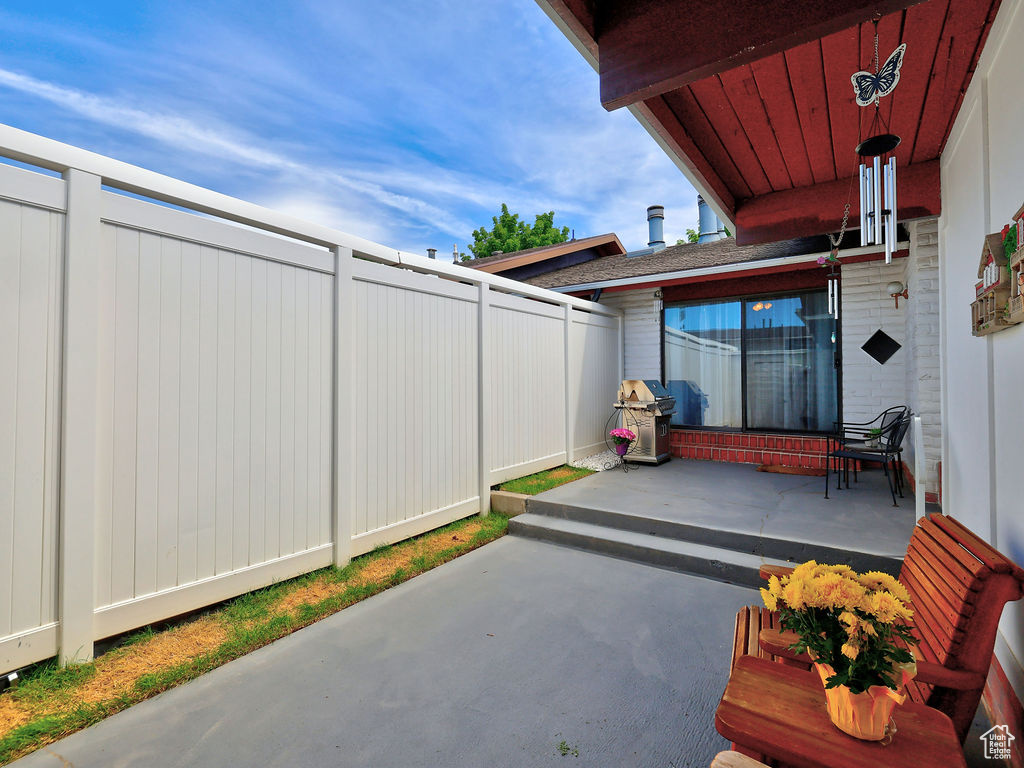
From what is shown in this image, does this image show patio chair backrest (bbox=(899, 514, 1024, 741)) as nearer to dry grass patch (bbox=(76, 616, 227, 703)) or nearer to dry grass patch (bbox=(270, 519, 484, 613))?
dry grass patch (bbox=(270, 519, 484, 613))

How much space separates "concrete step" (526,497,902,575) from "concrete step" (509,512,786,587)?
4 centimetres

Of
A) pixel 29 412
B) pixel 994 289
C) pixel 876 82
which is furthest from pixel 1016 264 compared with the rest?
pixel 29 412

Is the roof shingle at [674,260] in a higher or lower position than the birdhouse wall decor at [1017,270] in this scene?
higher

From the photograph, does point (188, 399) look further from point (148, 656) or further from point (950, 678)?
point (950, 678)

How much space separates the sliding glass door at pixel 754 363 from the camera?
6.23 meters

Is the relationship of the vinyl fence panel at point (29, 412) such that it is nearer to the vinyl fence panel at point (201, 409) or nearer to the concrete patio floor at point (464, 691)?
the vinyl fence panel at point (201, 409)

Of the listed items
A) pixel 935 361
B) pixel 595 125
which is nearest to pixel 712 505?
pixel 935 361

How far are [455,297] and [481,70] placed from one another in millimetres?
6527

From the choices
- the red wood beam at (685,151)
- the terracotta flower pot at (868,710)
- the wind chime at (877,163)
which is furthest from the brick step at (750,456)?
Answer: the terracotta flower pot at (868,710)

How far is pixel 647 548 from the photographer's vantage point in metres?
3.73

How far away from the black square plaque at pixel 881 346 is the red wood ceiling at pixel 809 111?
264cm

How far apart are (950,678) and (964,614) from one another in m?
0.19

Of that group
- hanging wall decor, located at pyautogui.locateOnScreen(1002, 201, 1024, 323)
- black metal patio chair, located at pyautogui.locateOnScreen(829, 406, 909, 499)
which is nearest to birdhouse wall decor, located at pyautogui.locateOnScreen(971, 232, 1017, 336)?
hanging wall decor, located at pyautogui.locateOnScreen(1002, 201, 1024, 323)

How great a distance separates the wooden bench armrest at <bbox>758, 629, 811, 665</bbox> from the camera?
1653mm
